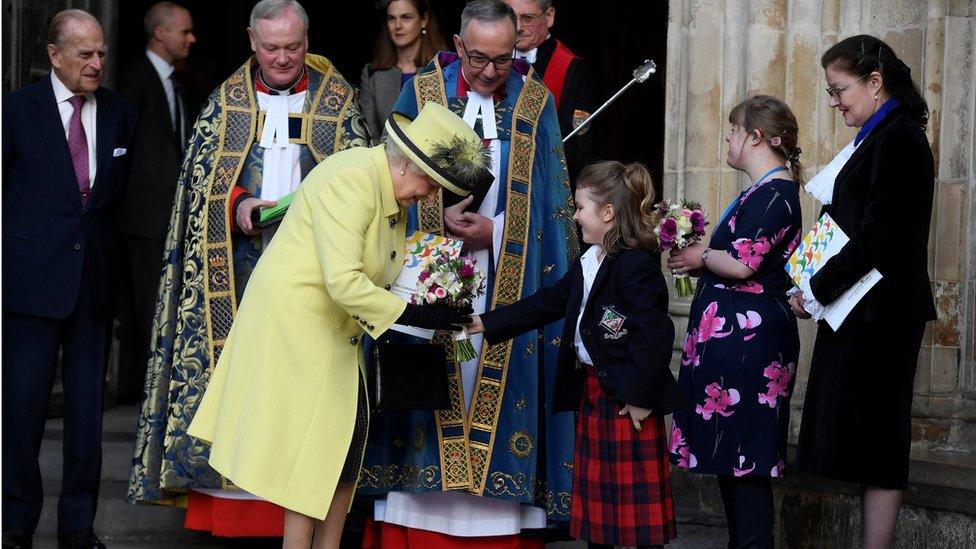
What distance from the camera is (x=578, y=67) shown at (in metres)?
6.60

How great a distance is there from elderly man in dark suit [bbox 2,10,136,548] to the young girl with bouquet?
183 centimetres

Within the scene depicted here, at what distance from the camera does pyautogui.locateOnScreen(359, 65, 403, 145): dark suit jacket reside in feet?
22.5

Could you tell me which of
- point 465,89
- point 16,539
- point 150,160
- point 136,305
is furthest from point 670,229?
point 136,305

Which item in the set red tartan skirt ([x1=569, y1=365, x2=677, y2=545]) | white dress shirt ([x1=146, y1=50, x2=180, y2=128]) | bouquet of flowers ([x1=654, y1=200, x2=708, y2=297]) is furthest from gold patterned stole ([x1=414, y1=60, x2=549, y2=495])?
white dress shirt ([x1=146, y1=50, x2=180, y2=128])

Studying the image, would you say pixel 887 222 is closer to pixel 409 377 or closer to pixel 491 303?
pixel 491 303

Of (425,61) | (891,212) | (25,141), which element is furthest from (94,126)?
(891,212)

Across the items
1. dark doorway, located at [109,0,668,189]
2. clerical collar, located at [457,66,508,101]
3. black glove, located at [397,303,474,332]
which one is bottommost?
black glove, located at [397,303,474,332]

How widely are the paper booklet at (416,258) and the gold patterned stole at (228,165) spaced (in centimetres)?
106

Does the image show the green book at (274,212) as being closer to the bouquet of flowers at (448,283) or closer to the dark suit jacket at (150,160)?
the bouquet of flowers at (448,283)

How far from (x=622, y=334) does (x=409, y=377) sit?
28.5 inches

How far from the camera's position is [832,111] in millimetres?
6297

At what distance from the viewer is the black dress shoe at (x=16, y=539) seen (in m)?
5.77

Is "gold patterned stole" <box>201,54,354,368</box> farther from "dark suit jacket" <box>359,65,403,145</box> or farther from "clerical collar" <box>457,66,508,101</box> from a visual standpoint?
"dark suit jacket" <box>359,65,403,145</box>

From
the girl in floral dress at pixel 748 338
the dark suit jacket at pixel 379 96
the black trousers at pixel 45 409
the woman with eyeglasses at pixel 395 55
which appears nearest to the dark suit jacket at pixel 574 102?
the woman with eyeglasses at pixel 395 55
